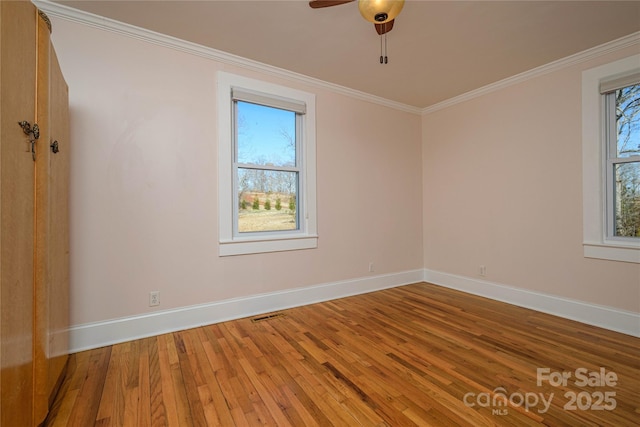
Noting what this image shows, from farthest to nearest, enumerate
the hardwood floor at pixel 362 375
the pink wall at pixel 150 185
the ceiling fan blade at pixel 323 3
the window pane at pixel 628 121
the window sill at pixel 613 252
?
the window pane at pixel 628 121 < the window sill at pixel 613 252 < the pink wall at pixel 150 185 < the ceiling fan blade at pixel 323 3 < the hardwood floor at pixel 362 375

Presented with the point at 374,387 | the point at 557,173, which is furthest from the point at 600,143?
the point at 374,387

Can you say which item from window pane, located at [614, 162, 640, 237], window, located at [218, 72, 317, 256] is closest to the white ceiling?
window, located at [218, 72, 317, 256]

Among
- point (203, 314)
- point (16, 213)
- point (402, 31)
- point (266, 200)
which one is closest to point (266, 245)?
point (266, 200)

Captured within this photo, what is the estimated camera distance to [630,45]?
2.45 m

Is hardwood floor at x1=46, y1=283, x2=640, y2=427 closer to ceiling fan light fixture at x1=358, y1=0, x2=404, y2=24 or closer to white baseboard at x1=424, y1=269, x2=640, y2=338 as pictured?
white baseboard at x1=424, y1=269, x2=640, y2=338

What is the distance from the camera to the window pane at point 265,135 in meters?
2.96

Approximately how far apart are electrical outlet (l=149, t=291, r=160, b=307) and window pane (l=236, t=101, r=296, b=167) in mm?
1509

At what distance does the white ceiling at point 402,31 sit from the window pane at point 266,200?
1.22 m

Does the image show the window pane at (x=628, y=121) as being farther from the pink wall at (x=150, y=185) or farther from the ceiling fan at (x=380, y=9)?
the pink wall at (x=150, y=185)

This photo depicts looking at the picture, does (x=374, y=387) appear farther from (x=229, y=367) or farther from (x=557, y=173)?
(x=557, y=173)

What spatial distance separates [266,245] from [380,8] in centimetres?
229

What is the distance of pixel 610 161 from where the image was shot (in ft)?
8.59

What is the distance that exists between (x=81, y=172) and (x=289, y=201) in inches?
75.2

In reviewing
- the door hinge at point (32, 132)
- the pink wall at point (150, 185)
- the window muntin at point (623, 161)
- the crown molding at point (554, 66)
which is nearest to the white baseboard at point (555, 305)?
the window muntin at point (623, 161)
